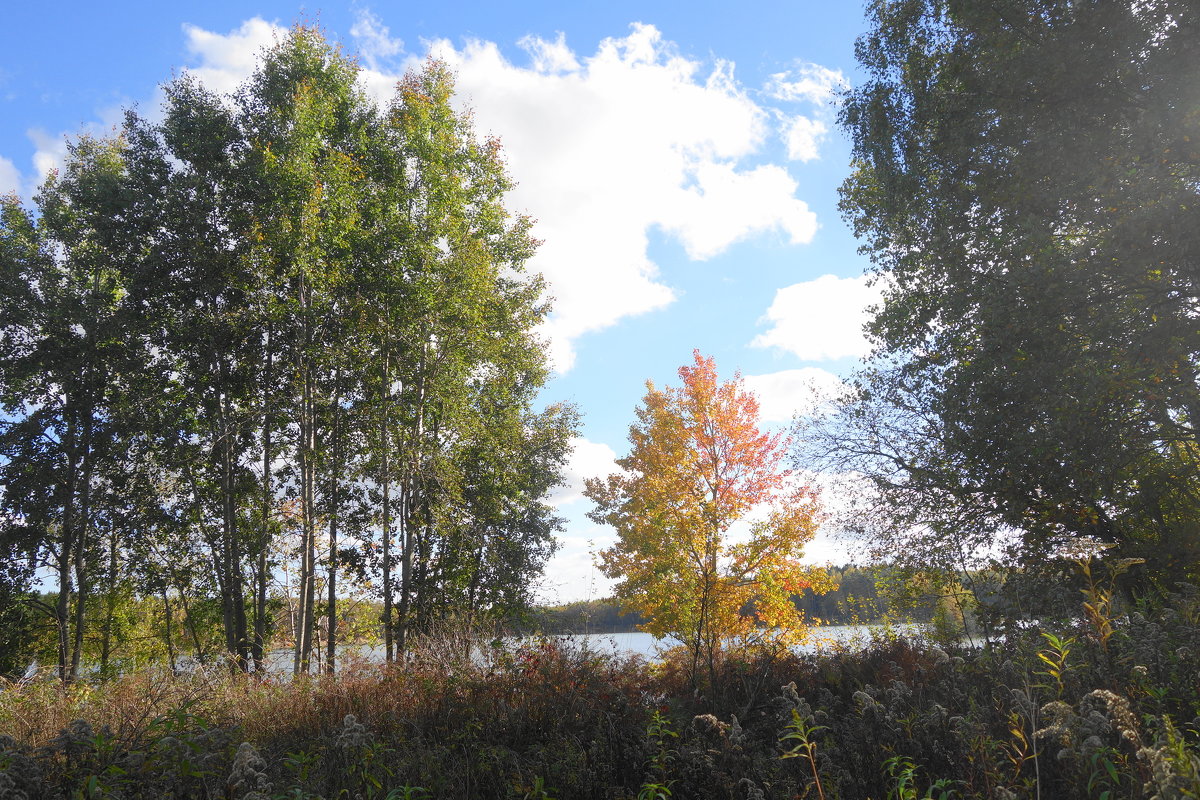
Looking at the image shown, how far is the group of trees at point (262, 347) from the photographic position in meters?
14.5

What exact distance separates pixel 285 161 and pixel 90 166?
26.1 ft

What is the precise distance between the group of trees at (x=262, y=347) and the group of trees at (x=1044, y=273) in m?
8.92

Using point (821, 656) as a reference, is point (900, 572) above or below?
above

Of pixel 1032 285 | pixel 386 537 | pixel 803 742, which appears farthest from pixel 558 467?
pixel 803 742

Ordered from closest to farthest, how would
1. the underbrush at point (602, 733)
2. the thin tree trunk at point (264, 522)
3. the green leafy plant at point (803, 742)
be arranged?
1. the green leafy plant at point (803, 742)
2. the underbrush at point (602, 733)
3. the thin tree trunk at point (264, 522)

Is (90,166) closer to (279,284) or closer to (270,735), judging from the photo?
(279,284)

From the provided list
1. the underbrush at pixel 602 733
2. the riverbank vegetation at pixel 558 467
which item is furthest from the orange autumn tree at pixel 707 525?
the underbrush at pixel 602 733

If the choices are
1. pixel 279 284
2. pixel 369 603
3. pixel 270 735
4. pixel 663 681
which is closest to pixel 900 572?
pixel 663 681

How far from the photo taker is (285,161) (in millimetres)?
13492

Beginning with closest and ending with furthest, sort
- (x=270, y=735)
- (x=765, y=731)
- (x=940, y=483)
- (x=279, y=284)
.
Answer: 1. (x=270, y=735)
2. (x=765, y=731)
3. (x=940, y=483)
4. (x=279, y=284)

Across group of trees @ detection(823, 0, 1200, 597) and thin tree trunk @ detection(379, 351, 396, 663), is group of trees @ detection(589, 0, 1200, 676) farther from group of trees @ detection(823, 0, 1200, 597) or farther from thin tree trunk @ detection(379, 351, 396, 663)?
thin tree trunk @ detection(379, 351, 396, 663)

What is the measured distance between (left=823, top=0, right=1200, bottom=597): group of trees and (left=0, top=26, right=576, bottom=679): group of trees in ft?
29.3

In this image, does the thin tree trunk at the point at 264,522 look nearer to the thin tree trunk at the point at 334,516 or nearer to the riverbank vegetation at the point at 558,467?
the riverbank vegetation at the point at 558,467

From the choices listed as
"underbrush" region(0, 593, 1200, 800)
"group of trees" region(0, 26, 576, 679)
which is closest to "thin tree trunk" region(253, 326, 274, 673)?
"group of trees" region(0, 26, 576, 679)
